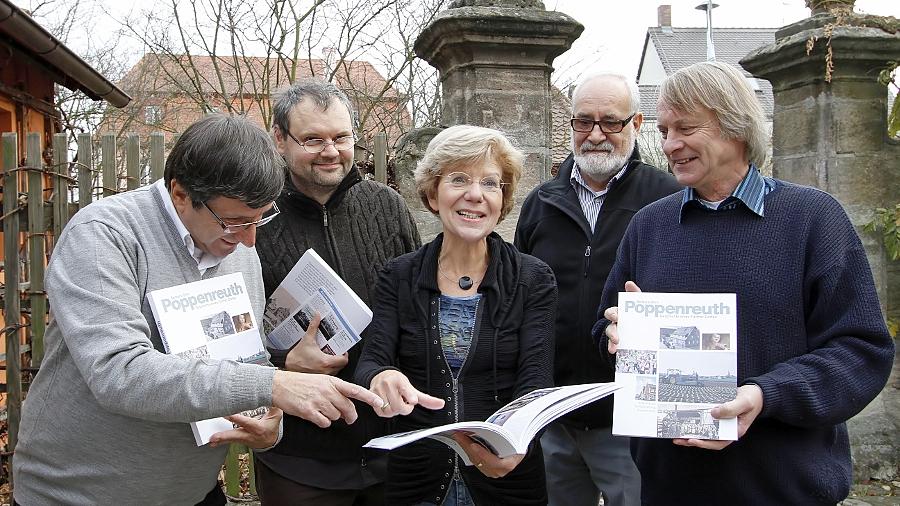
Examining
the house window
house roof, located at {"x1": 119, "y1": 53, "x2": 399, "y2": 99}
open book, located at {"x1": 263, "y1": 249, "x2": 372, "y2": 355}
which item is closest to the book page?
open book, located at {"x1": 263, "y1": 249, "x2": 372, "y2": 355}

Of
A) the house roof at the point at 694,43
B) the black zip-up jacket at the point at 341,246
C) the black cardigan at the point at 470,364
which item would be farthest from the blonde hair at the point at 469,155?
the house roof at the point at 694,43

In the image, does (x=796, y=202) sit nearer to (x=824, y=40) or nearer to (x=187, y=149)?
(x=187, y=149)

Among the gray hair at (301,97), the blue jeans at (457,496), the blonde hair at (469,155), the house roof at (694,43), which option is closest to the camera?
the blue jeans at (457,496)

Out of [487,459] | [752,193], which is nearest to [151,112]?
[487,459]

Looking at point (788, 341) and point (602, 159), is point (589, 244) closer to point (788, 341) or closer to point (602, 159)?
point (602, 159)

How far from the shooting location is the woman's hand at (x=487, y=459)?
2246mm

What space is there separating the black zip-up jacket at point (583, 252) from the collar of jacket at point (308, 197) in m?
0.82

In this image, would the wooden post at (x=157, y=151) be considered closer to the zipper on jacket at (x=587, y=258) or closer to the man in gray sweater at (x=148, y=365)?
the man in gray sweater at (x=148, y=365)

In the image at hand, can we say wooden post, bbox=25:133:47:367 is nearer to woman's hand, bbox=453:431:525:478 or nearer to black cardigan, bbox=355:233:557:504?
black cardigan, bbox=355:233:557:504

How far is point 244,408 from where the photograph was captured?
1.92m

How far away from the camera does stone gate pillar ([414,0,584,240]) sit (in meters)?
4.14

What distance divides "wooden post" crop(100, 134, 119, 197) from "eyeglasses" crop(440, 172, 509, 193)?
7.36 feet

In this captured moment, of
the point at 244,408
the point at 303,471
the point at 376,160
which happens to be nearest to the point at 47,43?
the point at 376,160

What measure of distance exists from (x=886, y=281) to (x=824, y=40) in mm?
1527
